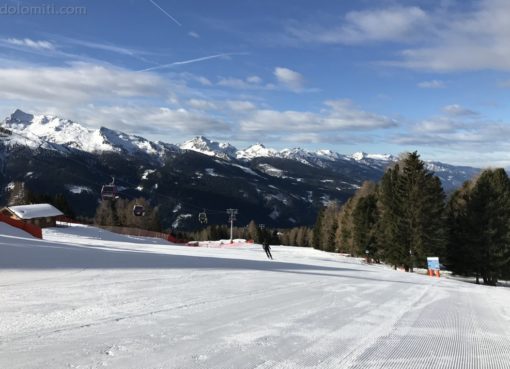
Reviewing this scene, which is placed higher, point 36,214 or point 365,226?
point 36,214

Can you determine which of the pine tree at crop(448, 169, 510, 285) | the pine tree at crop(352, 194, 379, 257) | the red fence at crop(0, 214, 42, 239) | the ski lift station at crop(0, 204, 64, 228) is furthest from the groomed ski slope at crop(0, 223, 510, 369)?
the ski lift station at crop(0, 204, 64, 228)

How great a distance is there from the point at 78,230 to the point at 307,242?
9570cm

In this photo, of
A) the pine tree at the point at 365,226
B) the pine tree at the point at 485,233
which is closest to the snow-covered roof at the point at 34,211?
the pine tree at the point at 365,226

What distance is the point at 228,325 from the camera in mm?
8438

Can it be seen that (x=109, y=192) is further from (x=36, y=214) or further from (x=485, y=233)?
(x=485, y=233)

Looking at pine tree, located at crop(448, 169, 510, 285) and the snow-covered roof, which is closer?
pine tree, located at crop(448, 169, 510, 285)

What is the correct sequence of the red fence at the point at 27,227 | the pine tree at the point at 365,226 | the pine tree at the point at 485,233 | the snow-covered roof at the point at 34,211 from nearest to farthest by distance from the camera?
the red fence at the point at 27,227
the pine tree at the point at 485,233
the pine tree at the point at 365,226
the snow-covered roof at the point at 34,211

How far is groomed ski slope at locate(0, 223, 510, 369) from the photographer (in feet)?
20.8

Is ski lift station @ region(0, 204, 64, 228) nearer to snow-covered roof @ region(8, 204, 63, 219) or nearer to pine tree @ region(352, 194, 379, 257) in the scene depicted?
snow-covered roof @ region(8, 204, 63, 219)

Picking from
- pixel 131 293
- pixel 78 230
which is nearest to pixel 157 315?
pixel 131 293

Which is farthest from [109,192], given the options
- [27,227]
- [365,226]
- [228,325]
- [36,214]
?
[228,325]

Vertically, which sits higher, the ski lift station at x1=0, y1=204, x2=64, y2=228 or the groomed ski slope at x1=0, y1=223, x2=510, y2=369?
the ski lift station at x1=0, y1=204, x2=64, y2=228

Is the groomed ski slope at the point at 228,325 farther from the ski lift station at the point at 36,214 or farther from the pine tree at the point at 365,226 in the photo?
the ski lift station at the point at 36,214

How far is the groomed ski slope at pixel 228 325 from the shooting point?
6352mm
